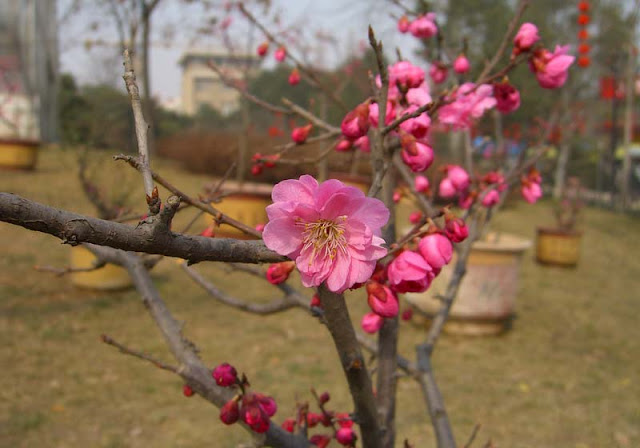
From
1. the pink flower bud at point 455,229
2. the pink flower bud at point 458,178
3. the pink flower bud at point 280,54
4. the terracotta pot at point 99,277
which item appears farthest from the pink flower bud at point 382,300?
the terracotta pot at point 99,277

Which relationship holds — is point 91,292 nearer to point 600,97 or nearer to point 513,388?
point 513,388

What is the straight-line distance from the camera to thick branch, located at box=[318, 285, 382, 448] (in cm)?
89

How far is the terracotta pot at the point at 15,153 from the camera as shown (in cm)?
1009

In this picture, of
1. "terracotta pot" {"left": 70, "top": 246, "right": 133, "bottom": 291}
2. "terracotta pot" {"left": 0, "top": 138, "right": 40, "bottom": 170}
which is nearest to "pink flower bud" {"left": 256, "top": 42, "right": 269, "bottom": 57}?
"terracotta pot" {"left": 70, "top": 246, "right": 133, "bottom": 291}

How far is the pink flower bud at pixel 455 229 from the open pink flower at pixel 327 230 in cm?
24

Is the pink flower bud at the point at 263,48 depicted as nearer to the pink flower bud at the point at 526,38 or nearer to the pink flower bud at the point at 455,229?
the pink flower bud at the point at 526,38

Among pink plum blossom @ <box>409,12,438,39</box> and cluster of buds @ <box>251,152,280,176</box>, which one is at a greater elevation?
pink plum blossom @ <box>409,12,438,39</box>

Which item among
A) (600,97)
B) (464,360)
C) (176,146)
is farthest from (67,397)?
(600,97)

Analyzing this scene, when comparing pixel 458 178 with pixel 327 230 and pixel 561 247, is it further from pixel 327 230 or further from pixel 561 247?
pixel 561 247

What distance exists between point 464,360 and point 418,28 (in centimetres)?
285

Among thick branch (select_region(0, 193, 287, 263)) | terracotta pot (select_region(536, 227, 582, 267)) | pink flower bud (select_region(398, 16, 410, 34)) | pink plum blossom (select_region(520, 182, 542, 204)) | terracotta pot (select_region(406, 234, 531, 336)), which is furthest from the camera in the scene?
terracotta pot (select_region(536, 227, 582, 267))

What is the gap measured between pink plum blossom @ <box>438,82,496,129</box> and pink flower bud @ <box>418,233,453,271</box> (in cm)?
61

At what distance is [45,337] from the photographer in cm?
402

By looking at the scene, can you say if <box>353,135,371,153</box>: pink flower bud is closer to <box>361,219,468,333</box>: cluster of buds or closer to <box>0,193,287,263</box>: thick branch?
<box>361,219,468,333</box>: cluster of buds
